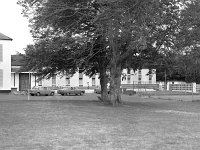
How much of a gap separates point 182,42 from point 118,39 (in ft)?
Result: 13.1

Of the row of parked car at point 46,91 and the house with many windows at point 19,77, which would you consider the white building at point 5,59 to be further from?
the row of parked car at point 46,91

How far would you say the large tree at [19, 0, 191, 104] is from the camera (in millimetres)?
21891

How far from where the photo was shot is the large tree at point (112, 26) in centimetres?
2189

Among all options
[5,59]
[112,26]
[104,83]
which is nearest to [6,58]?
[5,59]

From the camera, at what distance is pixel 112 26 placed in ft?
73.2

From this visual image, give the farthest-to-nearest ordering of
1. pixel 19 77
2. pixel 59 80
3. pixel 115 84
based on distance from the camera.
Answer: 1. pixel 59 80
2. pixel 19 77
3. pixel 115 84

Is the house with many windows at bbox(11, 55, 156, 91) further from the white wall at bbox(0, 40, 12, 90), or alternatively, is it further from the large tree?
the large tree

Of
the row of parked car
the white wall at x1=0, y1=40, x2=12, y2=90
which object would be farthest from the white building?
the row of parked car

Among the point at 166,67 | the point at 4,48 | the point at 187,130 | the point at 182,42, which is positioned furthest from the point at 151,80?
the point at 187,130

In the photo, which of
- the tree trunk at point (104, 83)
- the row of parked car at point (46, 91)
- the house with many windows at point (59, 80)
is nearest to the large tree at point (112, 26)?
the tree trunk at point (104, 83)

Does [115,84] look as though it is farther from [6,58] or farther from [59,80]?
[59,80]

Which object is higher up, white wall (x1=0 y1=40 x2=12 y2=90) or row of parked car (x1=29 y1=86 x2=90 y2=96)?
white wall (x1=0 y1=40 x2=12 y2=90)

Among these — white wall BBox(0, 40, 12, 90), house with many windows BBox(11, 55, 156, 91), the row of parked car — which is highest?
white wall BBox(0, 40, 12, 90)

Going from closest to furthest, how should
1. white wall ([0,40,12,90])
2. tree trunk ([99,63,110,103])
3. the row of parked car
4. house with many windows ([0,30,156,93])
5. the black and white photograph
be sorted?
1. the black and white photograph
2. tree trunk ([99,63,110,103])
3. house with many windows ([0,30,156,93])
4. white wall ([0,40,12,90])
5. the row of parked car
